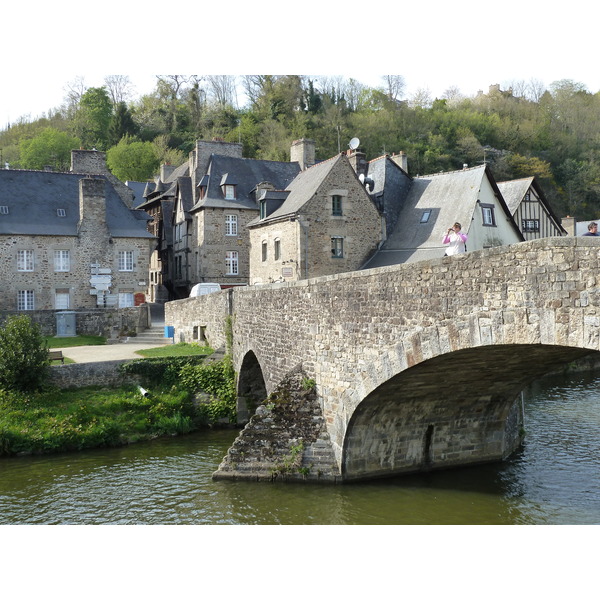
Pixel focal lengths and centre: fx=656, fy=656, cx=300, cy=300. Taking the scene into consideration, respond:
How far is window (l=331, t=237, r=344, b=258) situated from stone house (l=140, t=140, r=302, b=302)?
7.33 meters

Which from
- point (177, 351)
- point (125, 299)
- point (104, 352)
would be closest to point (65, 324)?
point (104, 352)

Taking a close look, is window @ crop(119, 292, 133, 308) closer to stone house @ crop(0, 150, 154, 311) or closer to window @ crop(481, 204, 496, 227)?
stone house @ crop(0, 150, 154, 311)

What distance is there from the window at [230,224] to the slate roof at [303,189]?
4.31 metres

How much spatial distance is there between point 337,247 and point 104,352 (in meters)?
8.45

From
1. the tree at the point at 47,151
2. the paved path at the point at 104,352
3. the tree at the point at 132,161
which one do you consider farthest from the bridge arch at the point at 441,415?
the tree at the point at 47,151

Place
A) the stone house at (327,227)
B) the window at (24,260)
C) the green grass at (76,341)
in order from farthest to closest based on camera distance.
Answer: the window at (24,260) → the stone house at (327,227) → the green grass at (76,341)

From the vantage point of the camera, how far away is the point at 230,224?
2914 cm

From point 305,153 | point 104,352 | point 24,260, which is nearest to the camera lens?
point 104,352

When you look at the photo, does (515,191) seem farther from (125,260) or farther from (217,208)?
(125,260)

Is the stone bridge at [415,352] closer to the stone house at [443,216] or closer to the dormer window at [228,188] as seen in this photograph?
the stone house at [443,216]

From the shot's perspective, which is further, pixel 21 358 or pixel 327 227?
pixel 327 227

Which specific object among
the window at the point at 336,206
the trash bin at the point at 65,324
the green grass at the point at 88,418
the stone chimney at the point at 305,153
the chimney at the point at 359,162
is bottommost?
the green grass at the point at 88,418

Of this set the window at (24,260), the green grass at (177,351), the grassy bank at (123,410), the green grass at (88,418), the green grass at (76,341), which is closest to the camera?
the green grass at (88,418)

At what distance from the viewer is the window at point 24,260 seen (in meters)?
24.5
